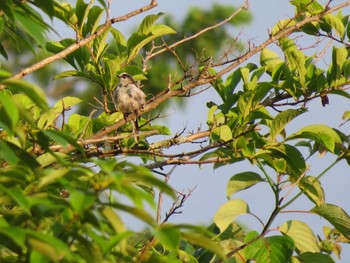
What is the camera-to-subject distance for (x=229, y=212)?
12.3 ft

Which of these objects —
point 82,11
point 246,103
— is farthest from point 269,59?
point 82,11

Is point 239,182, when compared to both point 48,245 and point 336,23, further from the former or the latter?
point 48,245

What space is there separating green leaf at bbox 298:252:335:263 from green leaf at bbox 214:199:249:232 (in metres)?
0.34

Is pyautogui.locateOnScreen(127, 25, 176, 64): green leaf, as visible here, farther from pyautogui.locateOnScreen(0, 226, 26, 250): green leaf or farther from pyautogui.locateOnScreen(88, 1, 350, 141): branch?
→ pyautogui.locateOnScreen(0, 226, 26, 250): green leaf

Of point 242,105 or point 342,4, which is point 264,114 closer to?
point 242,105

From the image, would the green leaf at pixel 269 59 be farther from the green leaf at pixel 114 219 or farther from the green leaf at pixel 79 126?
the green leaf at pixel 114 219

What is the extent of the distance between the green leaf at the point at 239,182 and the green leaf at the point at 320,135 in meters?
0.30

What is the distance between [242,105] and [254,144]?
23 cm

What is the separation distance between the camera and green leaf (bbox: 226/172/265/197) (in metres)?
4.02

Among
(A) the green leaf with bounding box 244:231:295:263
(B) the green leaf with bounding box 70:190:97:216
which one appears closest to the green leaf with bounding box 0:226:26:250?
(B) the green leaf with bounding box 70:190:97:216

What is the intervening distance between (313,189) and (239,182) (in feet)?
1.21

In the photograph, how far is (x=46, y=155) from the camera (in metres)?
3.60

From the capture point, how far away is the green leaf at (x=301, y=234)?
151 inches

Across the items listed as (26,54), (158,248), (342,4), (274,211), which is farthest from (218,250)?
(26,54)
